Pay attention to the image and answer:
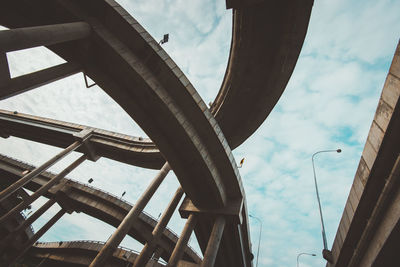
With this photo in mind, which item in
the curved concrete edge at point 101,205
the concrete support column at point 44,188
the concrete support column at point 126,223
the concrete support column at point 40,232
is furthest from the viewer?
the curved concrete edge at point 101,205

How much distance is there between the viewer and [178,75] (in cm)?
824

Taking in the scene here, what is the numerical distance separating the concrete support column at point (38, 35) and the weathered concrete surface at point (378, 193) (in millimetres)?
9609

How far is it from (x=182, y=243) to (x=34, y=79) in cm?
1051

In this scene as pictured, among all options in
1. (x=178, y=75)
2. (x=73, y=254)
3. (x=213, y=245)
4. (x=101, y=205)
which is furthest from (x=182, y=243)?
(x=73, y=254)

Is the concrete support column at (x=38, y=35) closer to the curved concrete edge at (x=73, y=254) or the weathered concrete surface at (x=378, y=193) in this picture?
the weathered concrete surface at (x=378, y=193)

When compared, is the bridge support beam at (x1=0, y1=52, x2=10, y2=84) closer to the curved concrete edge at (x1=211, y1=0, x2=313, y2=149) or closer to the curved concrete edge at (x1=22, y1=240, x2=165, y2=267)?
the curved concrete edge at (x1=211, y1=0, x2=313, y2=149)

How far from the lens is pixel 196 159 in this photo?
9.36 metres

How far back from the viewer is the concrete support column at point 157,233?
1077cm

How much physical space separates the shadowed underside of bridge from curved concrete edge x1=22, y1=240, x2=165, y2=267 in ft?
52.2

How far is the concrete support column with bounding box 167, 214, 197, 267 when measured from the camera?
Answer: 31.6 feet

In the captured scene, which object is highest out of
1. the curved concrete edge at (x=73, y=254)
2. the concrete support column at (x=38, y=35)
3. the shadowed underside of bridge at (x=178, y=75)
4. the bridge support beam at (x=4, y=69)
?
the shadowed underside of bridge at (x=178, y=75)

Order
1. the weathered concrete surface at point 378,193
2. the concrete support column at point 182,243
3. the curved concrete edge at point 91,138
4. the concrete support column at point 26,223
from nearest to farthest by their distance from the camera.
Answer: the weathered concrete surface at point 378,193, the concrete support column at point 182,243, the concrete support column at point 26,223, the curved concrete edge at point 91,138

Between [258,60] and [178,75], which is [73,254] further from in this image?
[258,60]

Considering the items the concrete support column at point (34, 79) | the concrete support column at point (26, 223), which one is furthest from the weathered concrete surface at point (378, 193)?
the concrete support column at point (26, 223)
